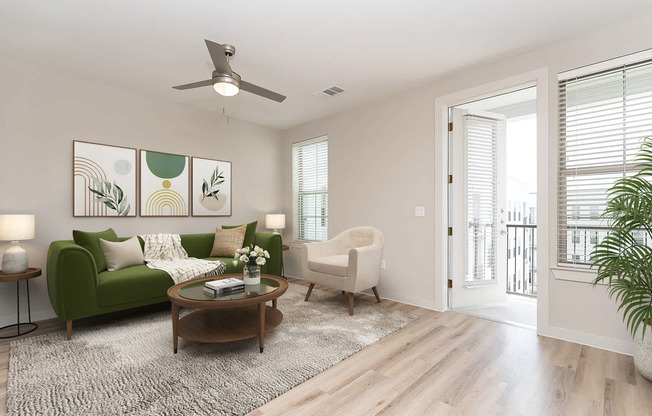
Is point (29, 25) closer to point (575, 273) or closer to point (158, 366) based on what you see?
point (158, 366)

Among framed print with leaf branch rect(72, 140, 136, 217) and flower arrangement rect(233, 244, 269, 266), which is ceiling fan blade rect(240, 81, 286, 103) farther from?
framed print with leaf branch rect(72, 140, 136, 217)

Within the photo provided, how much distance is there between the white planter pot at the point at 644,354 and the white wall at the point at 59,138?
4549mm

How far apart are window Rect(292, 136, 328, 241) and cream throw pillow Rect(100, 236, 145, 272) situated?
2.52 metres

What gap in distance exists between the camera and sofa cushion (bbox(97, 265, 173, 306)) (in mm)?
2729

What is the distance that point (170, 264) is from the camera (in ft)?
11.1

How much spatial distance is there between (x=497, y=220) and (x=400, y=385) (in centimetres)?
259

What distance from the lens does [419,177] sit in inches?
141

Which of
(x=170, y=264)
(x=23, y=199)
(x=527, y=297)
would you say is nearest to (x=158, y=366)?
(x=170, y=264)

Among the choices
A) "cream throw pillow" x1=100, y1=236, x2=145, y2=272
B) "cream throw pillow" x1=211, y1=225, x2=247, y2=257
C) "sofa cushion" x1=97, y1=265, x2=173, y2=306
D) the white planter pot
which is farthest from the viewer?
"cream throw pillow" x1=211, y1=225, x2=247, y2=257

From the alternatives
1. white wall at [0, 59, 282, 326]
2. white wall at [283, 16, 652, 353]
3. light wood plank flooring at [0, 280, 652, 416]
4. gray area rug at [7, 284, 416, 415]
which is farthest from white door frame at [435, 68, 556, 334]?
white wall at [0, 59, 282, 326]

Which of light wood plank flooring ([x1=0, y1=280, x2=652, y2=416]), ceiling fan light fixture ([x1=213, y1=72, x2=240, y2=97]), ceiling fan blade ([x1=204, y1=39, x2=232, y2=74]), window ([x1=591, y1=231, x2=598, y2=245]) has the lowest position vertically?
light wood plank flooring ([x1=0, y1=280, x2=652, y2=416])

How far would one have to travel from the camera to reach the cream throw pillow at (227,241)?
4.02 m

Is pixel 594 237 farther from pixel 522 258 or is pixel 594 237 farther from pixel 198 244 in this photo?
pixel 198 244

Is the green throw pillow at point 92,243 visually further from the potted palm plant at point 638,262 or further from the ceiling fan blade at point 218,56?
the potted palm plant at point 638,262
